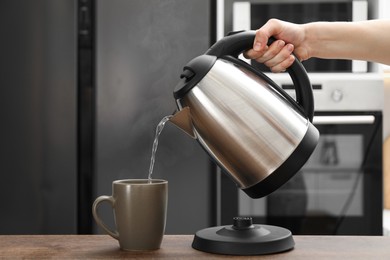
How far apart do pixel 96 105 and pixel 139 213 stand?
1113 mm

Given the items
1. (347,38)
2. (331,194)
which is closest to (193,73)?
(347,38)

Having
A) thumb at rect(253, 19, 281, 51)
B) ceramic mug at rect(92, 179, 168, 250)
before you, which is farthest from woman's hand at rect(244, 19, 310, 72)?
ceramic mug at rect(92, 179, 168, 250)

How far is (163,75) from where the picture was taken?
77.7 inches

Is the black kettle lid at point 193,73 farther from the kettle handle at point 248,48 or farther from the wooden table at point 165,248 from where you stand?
the wooden table at point 165,248

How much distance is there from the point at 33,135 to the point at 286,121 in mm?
1259

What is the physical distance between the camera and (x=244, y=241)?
888 millimetres

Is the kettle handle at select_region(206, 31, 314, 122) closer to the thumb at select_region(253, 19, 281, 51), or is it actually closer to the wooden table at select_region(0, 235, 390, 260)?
the thumb at select_region(253, 19, 281, 51)

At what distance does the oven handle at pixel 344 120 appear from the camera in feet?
6.44

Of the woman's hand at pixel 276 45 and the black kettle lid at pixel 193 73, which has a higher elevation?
the woman's hand at pixel 276 45

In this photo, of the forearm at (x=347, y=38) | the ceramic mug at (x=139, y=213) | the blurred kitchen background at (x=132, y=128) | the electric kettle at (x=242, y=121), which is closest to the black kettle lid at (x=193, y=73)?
the electric kettle at (x=242, y=121)

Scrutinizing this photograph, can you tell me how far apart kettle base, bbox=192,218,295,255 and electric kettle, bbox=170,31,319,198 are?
0.20 feet

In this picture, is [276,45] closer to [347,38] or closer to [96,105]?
[347,38]

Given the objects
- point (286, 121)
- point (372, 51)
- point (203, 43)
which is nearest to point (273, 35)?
point (286, 121)

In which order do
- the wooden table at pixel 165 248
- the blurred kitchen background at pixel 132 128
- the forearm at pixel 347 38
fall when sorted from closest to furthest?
1. the wooden table at pixel 165 248
2. the forearm at pixel 347 38
3. the blurred kitchen background at pixel 132 128
